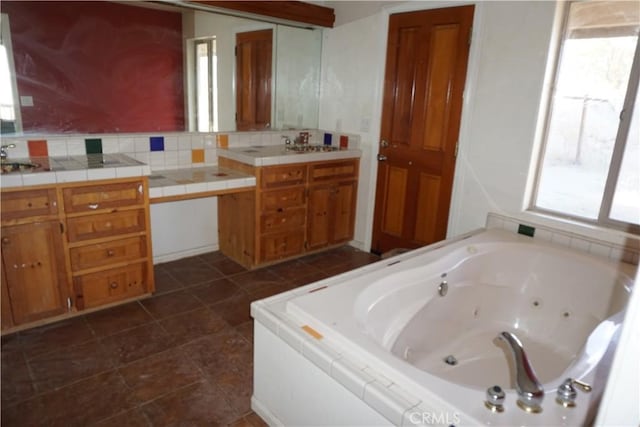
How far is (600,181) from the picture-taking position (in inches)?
99.1

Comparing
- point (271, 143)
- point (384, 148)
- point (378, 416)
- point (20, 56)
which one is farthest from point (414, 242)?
point (20, 56)

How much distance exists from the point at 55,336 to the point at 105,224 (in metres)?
0.65

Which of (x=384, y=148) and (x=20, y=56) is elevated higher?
(x=20, y=56)

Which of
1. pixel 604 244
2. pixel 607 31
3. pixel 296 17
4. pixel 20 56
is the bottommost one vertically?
pixel 604 244

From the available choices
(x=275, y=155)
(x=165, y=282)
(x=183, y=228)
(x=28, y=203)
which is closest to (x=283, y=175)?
(x=275, y=155)

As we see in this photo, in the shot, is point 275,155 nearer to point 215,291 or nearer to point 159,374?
point 215,291

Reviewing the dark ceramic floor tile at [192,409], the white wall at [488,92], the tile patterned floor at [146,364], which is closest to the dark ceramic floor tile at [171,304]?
the tile patterned floor at [146,364]

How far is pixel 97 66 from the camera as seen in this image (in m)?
3.02

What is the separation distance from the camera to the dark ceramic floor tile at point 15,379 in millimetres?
1917

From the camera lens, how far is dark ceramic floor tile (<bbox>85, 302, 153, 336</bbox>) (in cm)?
246

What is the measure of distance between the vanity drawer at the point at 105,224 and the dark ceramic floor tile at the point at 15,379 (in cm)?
64

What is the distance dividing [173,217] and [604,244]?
286cm

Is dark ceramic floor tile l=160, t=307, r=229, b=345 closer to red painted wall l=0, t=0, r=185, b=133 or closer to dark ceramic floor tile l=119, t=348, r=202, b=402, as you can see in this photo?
dark ceramic floor tile l=119, t=348, r=202, b=402

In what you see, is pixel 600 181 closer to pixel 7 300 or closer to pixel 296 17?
pixel 296 17
